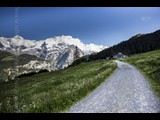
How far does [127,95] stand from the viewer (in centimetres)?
1766

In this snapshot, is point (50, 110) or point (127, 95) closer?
point (50, 110)
